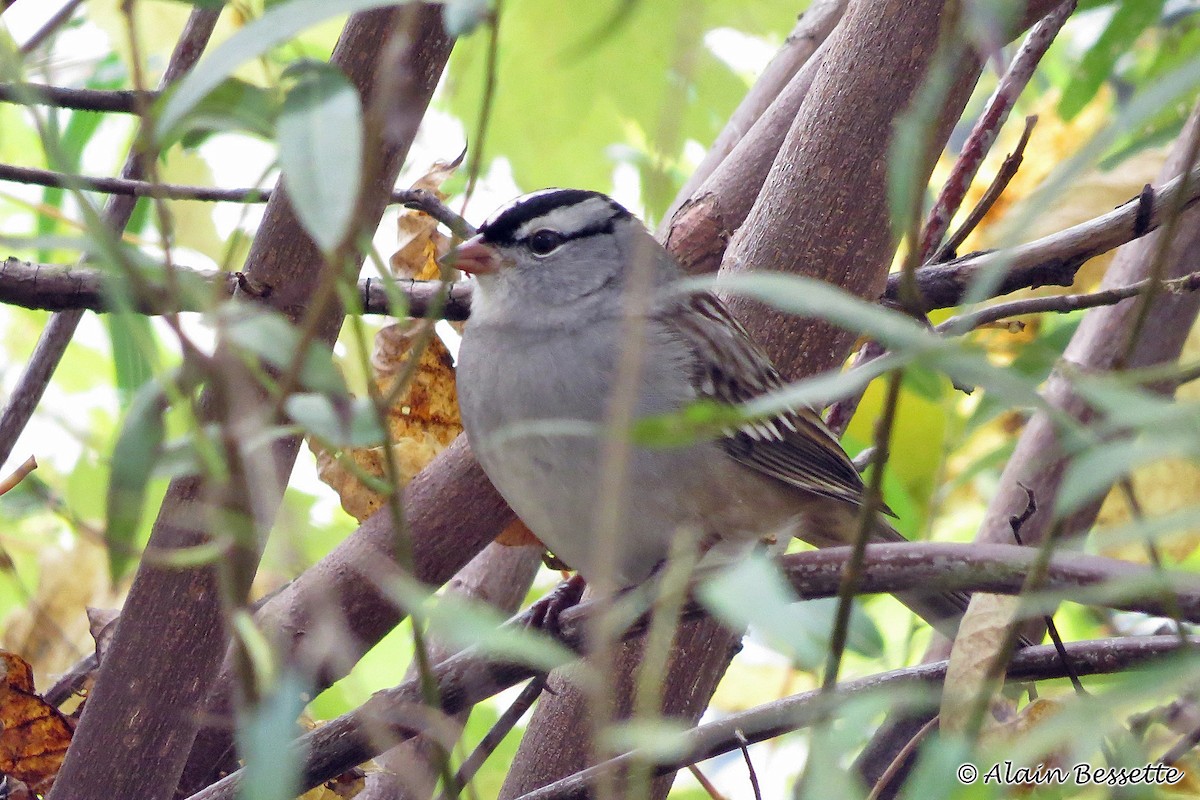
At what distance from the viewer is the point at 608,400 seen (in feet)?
5.40

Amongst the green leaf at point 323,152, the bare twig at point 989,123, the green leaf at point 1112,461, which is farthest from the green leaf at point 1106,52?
the green leaf at point 323,152

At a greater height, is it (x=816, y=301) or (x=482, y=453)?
(x=482, y=453)

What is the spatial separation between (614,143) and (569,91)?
0.42ft

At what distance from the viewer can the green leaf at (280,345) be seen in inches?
27.7

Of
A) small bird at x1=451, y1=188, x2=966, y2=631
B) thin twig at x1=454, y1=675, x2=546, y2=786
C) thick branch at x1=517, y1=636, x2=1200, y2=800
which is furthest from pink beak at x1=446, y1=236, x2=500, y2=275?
thick branch at x1=517, y1=636, x2=1200, y2=800

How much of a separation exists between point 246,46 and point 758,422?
47.1 inches

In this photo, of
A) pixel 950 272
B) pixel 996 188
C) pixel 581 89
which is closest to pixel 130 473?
pixel 950 272

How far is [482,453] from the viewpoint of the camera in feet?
5.31

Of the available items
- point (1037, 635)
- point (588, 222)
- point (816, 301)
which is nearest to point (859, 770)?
point (1037, 635)

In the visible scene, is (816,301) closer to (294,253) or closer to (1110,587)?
(1110,587)

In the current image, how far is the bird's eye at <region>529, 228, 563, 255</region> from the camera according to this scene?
6.51 ft

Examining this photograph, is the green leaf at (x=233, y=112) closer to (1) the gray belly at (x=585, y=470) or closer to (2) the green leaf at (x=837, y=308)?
(2) the green leaf at (x=837, y=308)

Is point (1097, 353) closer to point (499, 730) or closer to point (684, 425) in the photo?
point (499, 730)

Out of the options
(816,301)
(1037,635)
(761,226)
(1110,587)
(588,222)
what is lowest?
(1110,587)
